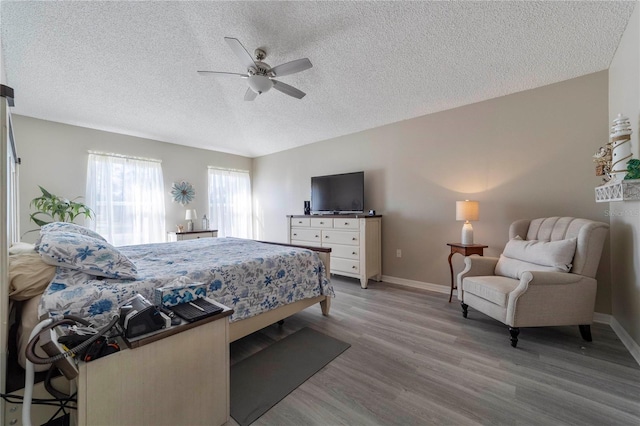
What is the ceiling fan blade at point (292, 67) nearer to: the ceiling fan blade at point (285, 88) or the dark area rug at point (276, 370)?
the ceiling fan blade at point (285, 88)

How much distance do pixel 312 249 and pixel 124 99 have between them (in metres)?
3.26

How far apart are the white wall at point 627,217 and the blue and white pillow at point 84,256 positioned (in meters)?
3.60

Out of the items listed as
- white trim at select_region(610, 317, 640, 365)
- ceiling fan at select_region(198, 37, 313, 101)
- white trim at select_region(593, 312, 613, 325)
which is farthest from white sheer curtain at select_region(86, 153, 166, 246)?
white trim at select_region(593, 312, 613, 325)

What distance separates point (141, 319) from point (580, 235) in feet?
10.4

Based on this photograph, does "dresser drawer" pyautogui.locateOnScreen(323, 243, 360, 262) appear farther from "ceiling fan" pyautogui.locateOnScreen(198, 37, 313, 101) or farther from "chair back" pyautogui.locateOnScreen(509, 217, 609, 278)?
"ceiling fan" pyautogui.locateOnScreen(198, 37, 313, 101)

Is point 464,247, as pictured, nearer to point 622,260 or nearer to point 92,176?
point 622,260

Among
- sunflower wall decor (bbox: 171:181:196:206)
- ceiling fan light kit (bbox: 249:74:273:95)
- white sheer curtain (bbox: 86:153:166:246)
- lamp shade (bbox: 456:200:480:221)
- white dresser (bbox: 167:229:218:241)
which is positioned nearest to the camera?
ceiling fan light kit (bbox: 249:74:273:95)

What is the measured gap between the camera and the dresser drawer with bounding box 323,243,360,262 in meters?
3.70

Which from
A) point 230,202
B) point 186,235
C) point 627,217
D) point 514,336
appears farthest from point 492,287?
point 230,202

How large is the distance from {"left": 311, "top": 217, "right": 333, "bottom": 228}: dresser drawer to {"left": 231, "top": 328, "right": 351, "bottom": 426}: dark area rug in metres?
1.97

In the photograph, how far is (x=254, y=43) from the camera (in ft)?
8.23

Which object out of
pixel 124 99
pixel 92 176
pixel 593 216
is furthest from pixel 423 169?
pixel 92 176

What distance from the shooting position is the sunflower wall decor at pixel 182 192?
483 centimetres

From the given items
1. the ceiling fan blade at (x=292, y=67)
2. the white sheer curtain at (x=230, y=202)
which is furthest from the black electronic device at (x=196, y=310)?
the white sheer curtain at (x=230, y=202)
